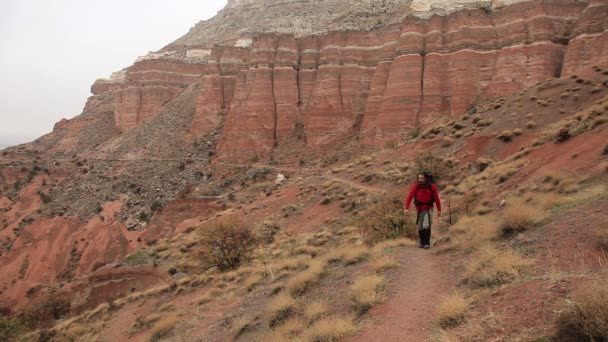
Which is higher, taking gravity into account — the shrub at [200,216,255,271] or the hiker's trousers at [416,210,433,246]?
the hiker's trousers at [416,210,433,246]

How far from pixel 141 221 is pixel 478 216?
3307 centimetres

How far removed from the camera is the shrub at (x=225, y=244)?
717 inches

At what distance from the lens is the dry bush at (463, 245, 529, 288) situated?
6.77 meters

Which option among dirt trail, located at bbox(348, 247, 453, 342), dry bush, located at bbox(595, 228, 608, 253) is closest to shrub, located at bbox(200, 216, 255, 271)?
dirt trail, located at bbox(348, 247, 453, 342)

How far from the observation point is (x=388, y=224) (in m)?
13.9

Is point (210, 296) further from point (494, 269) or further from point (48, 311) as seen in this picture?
point (48, 311)

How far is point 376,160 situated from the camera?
28844 millimetres

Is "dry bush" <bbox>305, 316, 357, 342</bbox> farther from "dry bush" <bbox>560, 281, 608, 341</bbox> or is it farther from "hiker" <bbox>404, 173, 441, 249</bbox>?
"hiker" <bbox>404, 173, 441, 249</bbox>

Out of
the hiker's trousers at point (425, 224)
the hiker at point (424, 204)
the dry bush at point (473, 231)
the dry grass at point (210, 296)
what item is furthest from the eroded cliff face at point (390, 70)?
the dry grass at point (210, 296)

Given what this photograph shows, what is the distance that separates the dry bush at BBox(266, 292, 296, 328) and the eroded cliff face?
2663 cm

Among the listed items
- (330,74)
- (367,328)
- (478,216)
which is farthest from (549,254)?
(330,74)

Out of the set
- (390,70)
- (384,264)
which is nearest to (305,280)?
(384,264)

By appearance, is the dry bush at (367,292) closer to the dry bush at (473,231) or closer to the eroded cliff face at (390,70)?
the dry bush at (473,231)

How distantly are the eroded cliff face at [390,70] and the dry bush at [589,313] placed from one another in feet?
89.3
